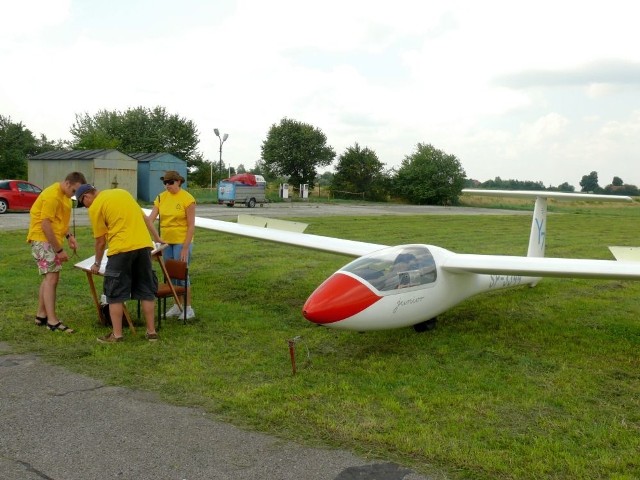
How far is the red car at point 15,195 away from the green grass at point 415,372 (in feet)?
52.2

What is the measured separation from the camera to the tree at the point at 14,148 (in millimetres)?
53344

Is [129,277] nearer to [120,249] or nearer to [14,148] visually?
[120,249]

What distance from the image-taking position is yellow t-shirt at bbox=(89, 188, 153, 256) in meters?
6.84

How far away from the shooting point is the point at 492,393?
568 cm

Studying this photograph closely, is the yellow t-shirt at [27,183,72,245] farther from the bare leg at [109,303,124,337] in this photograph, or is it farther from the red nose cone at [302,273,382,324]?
the red nose cone at [302,273,382,324]

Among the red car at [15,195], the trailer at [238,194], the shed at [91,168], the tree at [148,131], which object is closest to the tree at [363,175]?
the tree at [148,131]

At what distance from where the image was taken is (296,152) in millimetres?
72250

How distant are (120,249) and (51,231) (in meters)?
1.06

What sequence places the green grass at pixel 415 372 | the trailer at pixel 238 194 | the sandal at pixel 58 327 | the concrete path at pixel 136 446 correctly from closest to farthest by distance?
1. the concrete path at pixel 136 446
2. the green grass at pixel 415 372
3. the sandal at pixel 58 327
4. the trailer at pixel 238 194

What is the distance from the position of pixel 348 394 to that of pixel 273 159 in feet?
226

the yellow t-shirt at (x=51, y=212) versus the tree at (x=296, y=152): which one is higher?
the tree at (x=296, y=152)

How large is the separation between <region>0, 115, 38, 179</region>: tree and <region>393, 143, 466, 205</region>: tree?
37803 millimetres

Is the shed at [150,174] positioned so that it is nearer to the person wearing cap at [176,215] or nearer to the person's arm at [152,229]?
the person wearing cap at [176,215]

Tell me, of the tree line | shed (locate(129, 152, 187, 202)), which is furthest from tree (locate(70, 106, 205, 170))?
shed (locate(129, 152, 187, 202))
